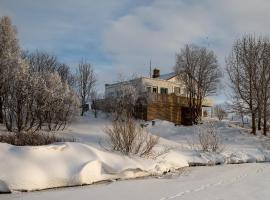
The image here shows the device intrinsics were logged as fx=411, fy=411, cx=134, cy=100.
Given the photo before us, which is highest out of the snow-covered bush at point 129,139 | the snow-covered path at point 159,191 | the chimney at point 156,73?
the chimney at point 156,73

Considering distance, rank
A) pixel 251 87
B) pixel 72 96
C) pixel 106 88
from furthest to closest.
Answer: pixel 106 88
pixel 251 87
pixel 72 96

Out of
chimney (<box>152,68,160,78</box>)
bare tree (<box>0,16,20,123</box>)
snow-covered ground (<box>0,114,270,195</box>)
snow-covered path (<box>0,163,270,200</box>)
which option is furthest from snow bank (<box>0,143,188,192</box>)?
chimney (<box>152,68,160,78</box>)

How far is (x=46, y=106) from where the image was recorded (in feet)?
110

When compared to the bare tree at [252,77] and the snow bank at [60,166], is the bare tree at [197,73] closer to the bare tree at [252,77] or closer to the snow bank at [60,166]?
the bare tree at [252,77]

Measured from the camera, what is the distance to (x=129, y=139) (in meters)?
17.7

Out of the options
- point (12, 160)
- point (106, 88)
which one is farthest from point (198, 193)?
point (106, 88)

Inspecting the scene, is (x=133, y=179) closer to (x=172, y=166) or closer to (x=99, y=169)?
(x=99, y=169)

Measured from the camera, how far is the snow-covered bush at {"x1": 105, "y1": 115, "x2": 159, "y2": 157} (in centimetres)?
1777

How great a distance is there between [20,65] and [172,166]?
19.0 metres

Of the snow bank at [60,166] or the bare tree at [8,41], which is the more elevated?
the bare tree at [8,41]

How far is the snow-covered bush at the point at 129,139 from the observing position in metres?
17.8

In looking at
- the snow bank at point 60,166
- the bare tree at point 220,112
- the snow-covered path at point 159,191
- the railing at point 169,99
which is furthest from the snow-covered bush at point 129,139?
the bare tree at point 220,112

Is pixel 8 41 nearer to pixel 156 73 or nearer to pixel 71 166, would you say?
pixel 156 73

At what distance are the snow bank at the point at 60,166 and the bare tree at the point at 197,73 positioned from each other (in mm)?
35755
